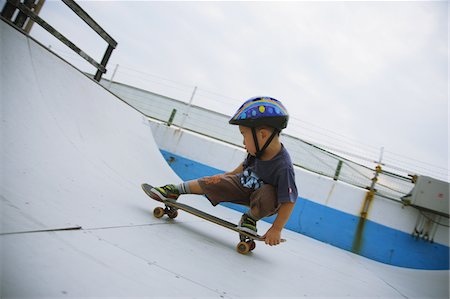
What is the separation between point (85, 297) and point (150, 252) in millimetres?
477

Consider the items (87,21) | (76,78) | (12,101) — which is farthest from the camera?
(87,21)

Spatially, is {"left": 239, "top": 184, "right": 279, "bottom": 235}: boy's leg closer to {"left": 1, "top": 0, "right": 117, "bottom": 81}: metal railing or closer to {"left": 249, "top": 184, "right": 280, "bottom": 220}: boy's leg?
{"left": 249, "top": 184, "right": 280, "bottom": 220}: boy's leg

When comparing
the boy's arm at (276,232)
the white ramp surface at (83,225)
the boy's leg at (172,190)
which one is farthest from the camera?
the boy's leg at (172,190)

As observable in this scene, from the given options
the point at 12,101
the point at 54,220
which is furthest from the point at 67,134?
the point at 54,220

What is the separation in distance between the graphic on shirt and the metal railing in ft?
10.3

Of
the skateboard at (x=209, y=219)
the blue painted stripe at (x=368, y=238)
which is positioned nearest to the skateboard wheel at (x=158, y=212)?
the skateboard at (x=209, y=219)

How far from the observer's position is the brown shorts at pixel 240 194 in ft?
5.94

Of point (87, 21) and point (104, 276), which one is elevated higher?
point (87, 21)

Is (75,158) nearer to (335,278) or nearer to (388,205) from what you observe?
(335,278)

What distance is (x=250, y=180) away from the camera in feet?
6.55

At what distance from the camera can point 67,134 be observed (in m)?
2.13

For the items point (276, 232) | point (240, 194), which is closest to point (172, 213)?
point (240, 194)

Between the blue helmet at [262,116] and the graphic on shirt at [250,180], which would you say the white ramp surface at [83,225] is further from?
the blue helmet at [262,116]

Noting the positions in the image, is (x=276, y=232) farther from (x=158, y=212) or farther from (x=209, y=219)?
(x=158, y=212)
